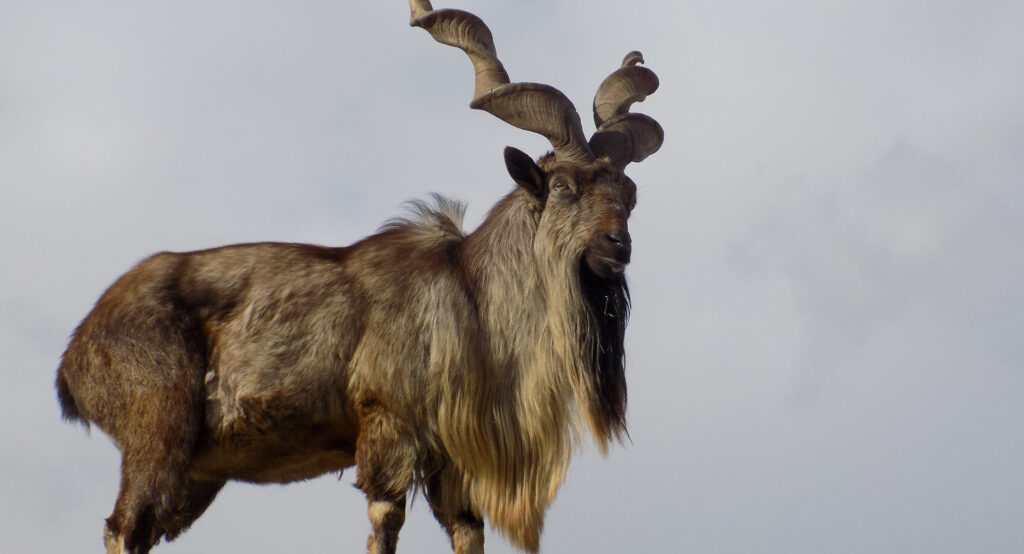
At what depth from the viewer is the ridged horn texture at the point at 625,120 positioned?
11.0m

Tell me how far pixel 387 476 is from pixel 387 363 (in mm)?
699

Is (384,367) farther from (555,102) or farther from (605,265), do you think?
(555,102)

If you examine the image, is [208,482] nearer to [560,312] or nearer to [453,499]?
[453,499]

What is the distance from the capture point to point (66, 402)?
34.9ft

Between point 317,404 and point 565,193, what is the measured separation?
2.06 m

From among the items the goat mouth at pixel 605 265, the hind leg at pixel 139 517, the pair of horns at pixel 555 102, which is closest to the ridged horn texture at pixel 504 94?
the pair of horns at pixel 555 102

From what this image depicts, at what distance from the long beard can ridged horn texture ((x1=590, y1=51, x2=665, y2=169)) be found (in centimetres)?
88

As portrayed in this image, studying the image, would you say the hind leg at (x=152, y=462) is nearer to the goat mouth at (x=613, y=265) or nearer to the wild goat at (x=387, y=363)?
the wild goat at (x=387, y=363)

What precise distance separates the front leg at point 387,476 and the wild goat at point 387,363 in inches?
0.4

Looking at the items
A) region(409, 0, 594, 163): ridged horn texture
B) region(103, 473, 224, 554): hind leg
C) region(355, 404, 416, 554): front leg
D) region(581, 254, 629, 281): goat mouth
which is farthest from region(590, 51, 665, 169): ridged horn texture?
region(103, 473, 224, 554): hind leg

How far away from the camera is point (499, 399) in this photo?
10.3 m

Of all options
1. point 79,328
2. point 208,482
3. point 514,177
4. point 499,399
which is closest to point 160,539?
point 208,482

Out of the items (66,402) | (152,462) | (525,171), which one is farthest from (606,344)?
(66,402)

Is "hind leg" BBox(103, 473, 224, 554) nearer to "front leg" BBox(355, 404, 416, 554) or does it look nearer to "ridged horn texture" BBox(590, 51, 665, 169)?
"front leg" BBox(355, 404, 416, 554)
